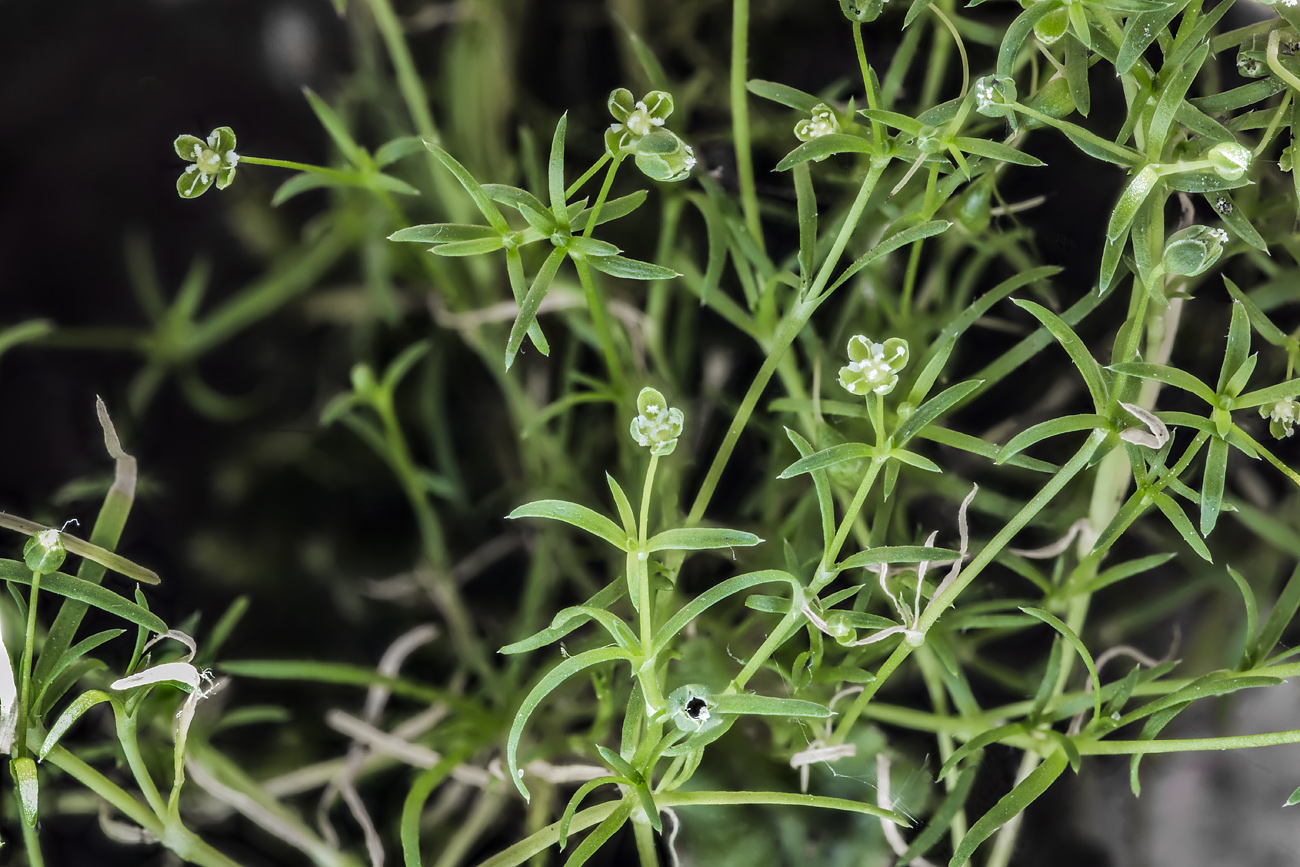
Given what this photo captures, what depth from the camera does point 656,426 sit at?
26 cm

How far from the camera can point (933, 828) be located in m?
0.38

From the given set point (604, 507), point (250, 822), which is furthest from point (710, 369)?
point (250, 822)

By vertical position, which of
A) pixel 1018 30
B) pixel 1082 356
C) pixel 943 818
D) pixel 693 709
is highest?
pixel 1018 30

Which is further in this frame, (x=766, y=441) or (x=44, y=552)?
(x=766, y=441)

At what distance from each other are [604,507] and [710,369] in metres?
0.10

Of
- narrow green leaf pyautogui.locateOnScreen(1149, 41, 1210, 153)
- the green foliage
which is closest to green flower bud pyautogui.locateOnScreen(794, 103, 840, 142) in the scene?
the green foliage

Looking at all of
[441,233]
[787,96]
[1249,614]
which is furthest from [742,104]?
[1249,614]

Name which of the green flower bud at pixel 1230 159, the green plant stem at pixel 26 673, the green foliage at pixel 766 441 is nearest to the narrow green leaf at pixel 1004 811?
the green foliage at pixel 766 441

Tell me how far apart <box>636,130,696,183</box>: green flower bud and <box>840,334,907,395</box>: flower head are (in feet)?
0.25

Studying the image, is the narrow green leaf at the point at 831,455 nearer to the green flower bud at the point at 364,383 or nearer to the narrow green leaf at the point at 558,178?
the narrow green leaf at the point at 558,178

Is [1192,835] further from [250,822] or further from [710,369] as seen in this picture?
[250,822]

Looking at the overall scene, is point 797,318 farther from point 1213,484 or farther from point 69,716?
point 69,716

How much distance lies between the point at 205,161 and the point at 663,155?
0.17 m

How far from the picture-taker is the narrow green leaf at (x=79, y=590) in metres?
0.30
